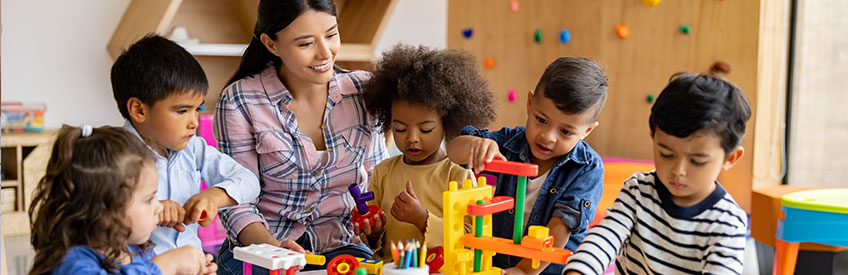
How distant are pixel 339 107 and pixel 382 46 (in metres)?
2.11

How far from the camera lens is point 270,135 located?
1.60 metres

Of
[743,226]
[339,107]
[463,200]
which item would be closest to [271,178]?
[339,107]

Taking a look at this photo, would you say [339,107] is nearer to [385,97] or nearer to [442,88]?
[385,97]

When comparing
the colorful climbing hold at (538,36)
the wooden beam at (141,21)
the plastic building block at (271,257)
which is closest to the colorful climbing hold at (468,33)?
the colorful climbing hold at (538,36)

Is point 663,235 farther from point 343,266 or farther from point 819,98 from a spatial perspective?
point 819,98

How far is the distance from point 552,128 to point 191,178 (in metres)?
0.63

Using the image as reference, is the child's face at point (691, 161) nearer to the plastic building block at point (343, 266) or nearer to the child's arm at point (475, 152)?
the child's arm at point (475, 152)

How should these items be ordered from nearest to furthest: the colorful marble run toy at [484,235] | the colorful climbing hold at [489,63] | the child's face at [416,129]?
the colorful marble run toy at [484,235]
the child's face at [416,129]
the colorful climbing hold at [489,63]

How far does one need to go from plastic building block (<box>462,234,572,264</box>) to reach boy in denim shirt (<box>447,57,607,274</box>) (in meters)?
0.14

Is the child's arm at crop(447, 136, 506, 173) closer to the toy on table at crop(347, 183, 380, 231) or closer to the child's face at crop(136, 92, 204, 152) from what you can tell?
the toy on table at crop(347, 183, 380, 231)

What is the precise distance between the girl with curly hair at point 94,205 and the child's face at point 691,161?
2.34 ft

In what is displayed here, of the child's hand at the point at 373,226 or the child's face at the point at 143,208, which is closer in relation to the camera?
the child's face at the point at 143,208

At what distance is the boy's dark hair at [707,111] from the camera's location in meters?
1.06

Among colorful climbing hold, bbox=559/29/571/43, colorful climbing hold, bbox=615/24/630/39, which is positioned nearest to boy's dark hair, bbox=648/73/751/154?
colorful climbing hold, bbox=615/24/630/39
